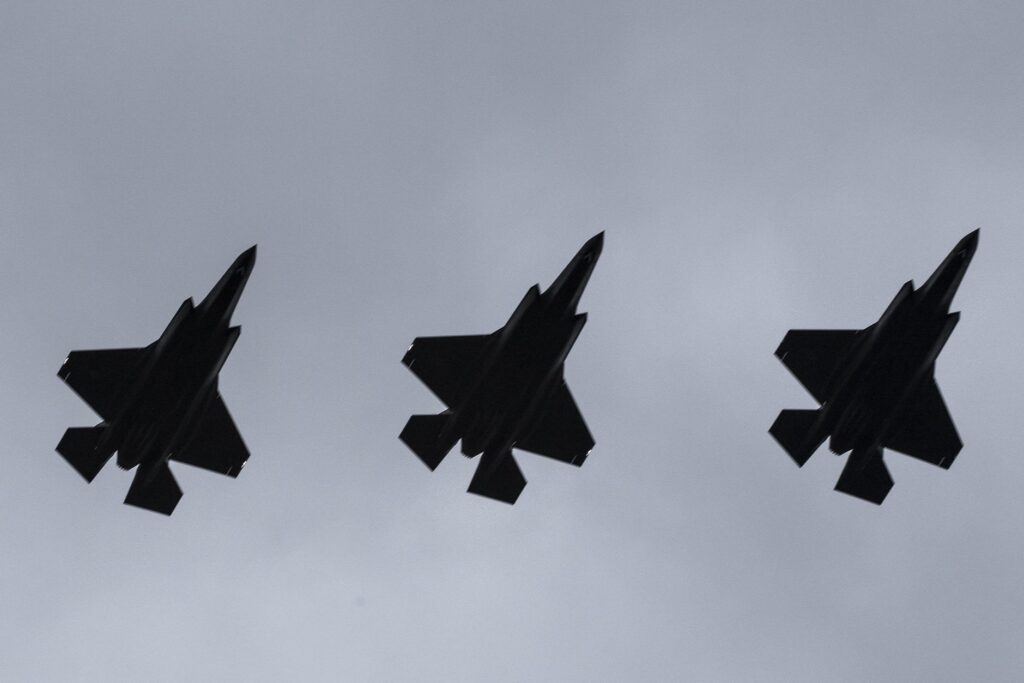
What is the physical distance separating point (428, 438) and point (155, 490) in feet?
38.1

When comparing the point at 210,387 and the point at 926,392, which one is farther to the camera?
the point at 926,392

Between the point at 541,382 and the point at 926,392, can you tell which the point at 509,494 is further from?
the point at 926,392

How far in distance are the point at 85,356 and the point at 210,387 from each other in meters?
5.37

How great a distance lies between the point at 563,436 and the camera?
63.8 metres

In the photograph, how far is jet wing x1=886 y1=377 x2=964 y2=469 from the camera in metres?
63.7

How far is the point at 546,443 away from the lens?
63656 millimetres

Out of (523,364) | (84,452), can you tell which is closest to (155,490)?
(84,452)

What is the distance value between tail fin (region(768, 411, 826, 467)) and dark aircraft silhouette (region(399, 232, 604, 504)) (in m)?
8.12

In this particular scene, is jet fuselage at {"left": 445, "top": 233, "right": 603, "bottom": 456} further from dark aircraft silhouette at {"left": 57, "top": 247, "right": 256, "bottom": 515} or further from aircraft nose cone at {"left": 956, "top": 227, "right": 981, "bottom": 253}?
aircraft nose cone at {"left": 956, "top": 227, "right": 981, "bottom": 253}

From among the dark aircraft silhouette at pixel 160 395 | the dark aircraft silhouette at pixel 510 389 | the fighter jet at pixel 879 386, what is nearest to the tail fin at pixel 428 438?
the dark aircraft silhouette at pixel 510 389

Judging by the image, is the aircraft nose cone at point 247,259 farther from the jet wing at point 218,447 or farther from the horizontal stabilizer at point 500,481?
the horizontal stabilizer at point 500,481

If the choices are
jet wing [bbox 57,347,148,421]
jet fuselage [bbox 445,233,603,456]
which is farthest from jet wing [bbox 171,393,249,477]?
jet fuselage [bbox 445,233,603,456]

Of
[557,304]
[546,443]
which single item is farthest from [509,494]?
[557,304]

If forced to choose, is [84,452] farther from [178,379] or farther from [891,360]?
[891,360]
